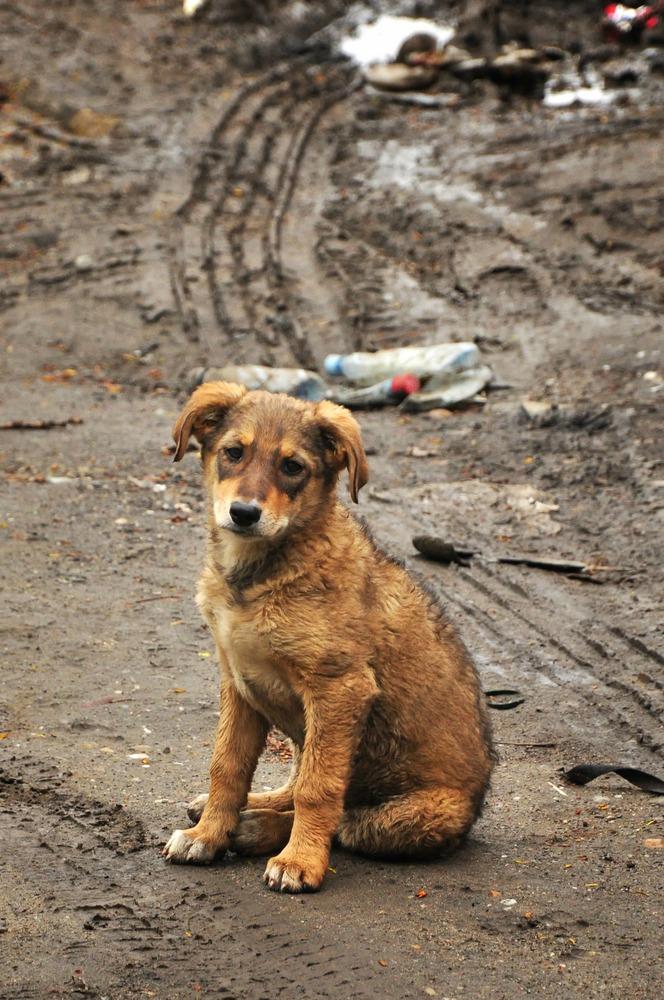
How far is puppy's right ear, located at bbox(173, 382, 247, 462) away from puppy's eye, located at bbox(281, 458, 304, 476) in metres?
0.41

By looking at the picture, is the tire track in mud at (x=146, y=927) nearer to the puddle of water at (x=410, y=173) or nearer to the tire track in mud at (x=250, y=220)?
the tire track in mud at (x=250, y=220)

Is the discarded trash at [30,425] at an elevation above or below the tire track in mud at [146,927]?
below

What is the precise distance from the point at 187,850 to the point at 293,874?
1.60ft

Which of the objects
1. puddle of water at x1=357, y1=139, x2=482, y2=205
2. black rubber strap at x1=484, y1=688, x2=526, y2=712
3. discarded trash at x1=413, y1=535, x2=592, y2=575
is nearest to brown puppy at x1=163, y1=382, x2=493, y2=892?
black rubber strap at x1=484, y1=688, x2=526, y2=712

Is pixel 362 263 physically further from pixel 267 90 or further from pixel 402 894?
pixel 402 894

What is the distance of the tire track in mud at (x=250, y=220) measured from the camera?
49.2 ft

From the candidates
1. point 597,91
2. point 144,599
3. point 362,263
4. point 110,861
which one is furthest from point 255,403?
point 597,91

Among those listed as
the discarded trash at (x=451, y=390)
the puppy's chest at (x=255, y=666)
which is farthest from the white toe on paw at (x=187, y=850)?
the discarded trash at (x=451, y=390)

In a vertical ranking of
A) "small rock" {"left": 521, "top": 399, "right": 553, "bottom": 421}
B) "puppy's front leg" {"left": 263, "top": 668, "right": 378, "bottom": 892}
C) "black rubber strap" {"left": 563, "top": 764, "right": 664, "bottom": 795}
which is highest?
"puppy's front leg" {"left": 263, "top": 668, "right": 378, "bottom": 892}

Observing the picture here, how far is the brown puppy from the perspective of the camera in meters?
4.61

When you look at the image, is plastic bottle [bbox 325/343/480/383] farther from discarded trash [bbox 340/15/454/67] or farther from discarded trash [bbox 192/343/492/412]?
discarded trash [bbox 340/15/454/67]

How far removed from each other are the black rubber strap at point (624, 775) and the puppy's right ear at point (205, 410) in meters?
2.50

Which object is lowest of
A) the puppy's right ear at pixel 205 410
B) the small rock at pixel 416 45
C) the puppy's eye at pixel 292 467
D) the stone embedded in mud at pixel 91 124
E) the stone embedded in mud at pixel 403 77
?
the puppy's eye at pixel 292 467

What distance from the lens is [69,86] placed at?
21.2m
